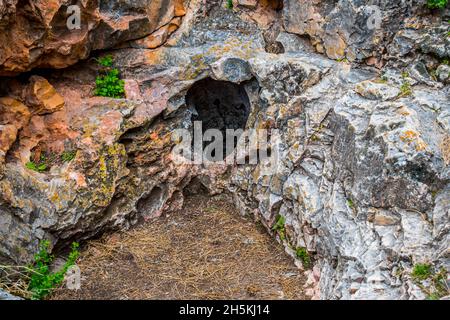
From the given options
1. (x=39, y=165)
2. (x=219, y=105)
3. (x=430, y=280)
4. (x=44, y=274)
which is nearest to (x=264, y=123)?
(x=219, y=105)

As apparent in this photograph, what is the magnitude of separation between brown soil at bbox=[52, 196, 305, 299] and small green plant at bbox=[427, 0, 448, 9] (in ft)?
9.00

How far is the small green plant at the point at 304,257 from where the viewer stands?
5062mm

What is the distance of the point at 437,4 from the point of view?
467 centimetres

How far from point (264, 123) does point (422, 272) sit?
2491 mm

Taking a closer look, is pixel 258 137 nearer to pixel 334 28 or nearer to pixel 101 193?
pixel 334 28

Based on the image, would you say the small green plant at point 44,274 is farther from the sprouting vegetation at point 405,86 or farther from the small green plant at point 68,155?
the sprouting vegetation at point 405,86

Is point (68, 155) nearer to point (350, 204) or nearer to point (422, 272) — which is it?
point (350, 204)

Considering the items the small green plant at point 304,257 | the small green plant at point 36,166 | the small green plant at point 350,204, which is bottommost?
the small green plant at point 304,257

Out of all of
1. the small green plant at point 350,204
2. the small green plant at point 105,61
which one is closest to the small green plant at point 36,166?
the small green plant at point 105,61

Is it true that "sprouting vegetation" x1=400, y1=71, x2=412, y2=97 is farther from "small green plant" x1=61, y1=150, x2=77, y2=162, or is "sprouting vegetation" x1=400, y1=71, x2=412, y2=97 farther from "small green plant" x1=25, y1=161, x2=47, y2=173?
"small green plant" x1=25, y1=161, x2=47, y2=173

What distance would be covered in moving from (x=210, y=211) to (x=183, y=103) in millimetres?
1299

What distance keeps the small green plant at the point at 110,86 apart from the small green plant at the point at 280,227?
220cm

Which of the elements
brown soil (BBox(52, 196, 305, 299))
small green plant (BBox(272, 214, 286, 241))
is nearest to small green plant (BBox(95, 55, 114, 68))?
brown soil (BBox(52, 196, 305, 299))

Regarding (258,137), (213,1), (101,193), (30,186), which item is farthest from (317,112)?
(30,186)
